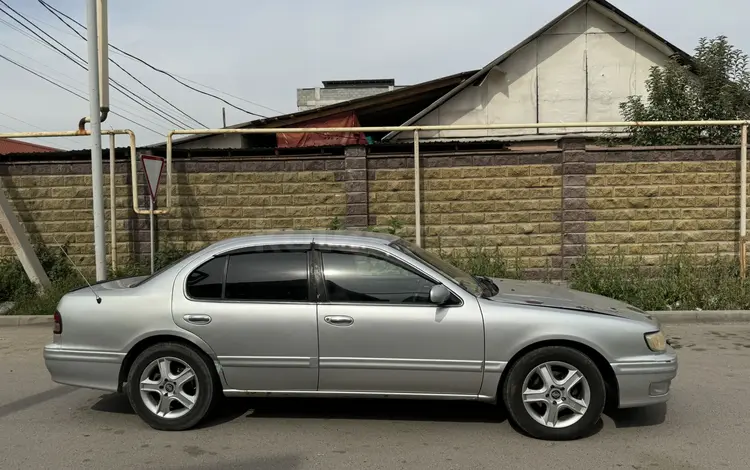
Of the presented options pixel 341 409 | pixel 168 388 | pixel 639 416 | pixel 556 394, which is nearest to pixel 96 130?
pixel 168 388

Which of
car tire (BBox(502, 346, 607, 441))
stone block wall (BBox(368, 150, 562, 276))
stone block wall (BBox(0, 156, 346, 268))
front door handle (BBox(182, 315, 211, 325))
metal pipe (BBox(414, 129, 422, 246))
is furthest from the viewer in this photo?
stone block wall (BBox(0, 156, 346, 268))

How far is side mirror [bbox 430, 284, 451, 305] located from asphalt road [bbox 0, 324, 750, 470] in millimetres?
986

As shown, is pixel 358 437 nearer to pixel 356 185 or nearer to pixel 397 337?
pixel 397 337

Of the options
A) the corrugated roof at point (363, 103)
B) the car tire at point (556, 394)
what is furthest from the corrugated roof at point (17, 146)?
the car tire at point (556, 394)

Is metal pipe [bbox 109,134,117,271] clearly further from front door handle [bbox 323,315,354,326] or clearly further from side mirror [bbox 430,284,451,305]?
side mirror [bbox 430,284,451,305]

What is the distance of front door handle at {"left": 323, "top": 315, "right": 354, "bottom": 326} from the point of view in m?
4.52

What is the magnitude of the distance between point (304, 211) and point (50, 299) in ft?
13.7

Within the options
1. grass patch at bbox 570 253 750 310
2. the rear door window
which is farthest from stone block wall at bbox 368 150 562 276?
the rear door window

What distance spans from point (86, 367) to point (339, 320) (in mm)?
1975

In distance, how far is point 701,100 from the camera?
11570 mm

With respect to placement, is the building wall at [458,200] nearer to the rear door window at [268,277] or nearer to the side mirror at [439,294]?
the rear door window at [268,277]

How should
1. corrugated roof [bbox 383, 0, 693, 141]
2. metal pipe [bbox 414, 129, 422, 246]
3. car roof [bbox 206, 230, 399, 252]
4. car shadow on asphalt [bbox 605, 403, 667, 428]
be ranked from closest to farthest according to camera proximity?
car shadow on asphalt [bbox 605, 403, 667, 428] < car roof [bbox 206, 230, 399, 252] < metal pipe [bbox 414, 129, 422, 246] < corrugated roof [bbox 383, 0, 693, 141]

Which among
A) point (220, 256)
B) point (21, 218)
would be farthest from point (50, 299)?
point (220, 256)

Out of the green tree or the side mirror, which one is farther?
the green tree
